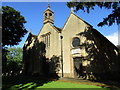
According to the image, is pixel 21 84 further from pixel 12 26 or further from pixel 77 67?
pixel 12 26

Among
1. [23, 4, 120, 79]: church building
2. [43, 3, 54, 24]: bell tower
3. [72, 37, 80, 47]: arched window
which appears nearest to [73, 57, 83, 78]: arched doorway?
[23, 4, 120, 79]: church building

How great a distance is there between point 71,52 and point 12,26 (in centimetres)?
1386

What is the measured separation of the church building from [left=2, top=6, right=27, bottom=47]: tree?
4.71 meters

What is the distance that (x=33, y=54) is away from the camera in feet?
94.8

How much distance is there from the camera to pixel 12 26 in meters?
24.2

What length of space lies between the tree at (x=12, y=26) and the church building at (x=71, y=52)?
186 inches

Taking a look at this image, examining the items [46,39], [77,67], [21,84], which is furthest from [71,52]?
[21,84]

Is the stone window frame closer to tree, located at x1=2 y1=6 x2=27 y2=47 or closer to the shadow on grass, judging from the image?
tree, located at x1=2 y1=6 x2=27 y2=47

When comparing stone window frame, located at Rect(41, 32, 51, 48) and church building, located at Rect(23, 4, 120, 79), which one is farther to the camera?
stone window frame, located at Rect(41, 32, 51, 48)

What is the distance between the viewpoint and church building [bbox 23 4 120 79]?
1820 centimetres

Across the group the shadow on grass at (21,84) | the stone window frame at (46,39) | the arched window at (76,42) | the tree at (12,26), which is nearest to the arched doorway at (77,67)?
the arched window at (76,42)

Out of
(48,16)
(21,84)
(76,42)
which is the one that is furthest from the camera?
(48,16)

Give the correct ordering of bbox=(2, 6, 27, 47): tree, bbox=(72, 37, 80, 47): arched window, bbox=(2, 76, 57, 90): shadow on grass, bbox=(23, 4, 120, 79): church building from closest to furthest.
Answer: bbox=(2, 76, 57, 90): shadow on grass
bbox=(23, 4, 120, 79): church building
bbox=(72, 37, 80, 47): arched window
bbox=(2, 6, 27, 47): tree

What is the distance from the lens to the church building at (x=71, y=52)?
18203 mm
